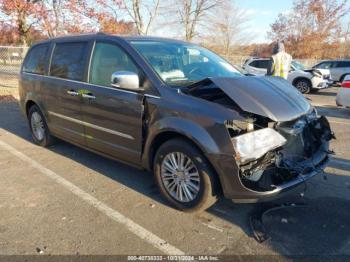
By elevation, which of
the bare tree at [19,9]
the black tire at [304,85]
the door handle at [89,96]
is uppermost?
the bare tree at [19,9]

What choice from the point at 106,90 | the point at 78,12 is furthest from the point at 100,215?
the point at 78,12

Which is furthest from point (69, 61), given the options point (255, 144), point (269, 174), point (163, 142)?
point (269, 174)

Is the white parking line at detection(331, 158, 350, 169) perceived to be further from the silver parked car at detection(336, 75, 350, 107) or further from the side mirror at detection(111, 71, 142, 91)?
the silver parked car at detection(336, 75, 350, 107)

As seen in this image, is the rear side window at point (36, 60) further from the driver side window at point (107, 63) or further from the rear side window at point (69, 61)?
the driver side window at point (107, 63)

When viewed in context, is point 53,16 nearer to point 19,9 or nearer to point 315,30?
point 19,9

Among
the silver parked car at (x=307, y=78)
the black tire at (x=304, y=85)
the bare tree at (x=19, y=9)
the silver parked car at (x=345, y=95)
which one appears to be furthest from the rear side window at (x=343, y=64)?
the bare tree at (x=19, y=9)

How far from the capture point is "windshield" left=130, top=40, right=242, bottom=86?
3998mm

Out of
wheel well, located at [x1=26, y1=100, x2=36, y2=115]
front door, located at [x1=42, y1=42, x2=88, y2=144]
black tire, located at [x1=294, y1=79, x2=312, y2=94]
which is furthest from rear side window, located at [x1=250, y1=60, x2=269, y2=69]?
front door, located at [x1=42, y1=42, x2=88, y2=144]

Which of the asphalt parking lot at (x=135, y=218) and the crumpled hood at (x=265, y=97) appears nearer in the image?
the asphalt parking lot at (x=135, y=218)

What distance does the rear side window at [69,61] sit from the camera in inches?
186

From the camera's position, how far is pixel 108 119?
14.1ft

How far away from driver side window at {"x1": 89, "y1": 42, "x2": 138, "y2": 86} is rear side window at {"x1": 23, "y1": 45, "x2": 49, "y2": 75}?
1586 millimetres

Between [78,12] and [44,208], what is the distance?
11270 millimetres

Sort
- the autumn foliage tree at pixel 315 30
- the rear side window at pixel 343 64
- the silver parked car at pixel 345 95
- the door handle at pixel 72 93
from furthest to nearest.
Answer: the autumn foliage tree at pixel 315 30 → the rear side window at pixel 343 64 → the silver parked car at pixel 345 95 → the door handle at pixel 72 93
